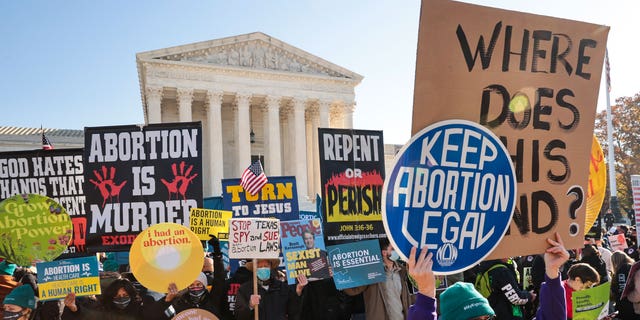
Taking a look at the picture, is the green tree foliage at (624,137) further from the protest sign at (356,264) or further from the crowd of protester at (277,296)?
the protest sign at (356,264)

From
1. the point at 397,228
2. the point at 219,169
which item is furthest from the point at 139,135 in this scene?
the point at 219,169

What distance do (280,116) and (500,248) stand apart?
45.0 metres

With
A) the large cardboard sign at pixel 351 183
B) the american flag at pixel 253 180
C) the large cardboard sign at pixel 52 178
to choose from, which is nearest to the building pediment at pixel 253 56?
the american flag at pixel 253 180

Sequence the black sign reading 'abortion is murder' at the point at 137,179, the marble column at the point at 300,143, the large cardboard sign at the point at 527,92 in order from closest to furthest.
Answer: the large cardboard sign at the point at 527,92 < the black sign reading 'abortion is murder' at the point at 137,179 < the marble column at the point at 300,143

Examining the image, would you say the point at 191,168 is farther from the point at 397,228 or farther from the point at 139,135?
the point at 397,228

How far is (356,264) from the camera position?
19.0 ft

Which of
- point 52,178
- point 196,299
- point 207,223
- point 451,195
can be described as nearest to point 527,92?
point 451,195

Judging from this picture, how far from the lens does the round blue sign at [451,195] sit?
221 centimetres

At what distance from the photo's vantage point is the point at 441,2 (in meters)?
2.27

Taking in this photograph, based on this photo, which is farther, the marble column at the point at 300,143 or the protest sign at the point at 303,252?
the marble column at the point at 300,143

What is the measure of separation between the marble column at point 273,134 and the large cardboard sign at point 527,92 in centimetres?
4029

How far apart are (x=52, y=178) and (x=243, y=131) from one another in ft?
117

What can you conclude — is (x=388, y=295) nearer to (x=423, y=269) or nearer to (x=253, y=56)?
(x=423, y=269)

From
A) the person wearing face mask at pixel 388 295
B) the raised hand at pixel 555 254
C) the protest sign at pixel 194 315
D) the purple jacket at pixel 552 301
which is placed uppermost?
the raised hand at pixel 555 254
